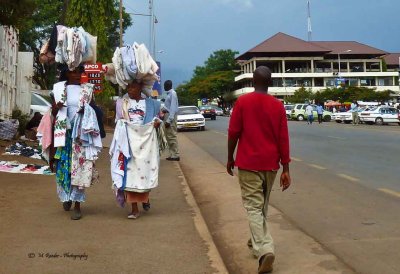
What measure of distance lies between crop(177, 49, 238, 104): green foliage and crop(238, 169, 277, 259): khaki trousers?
91671 mm

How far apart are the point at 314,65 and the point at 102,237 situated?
3549 inches

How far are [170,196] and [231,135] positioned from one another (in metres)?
3.88

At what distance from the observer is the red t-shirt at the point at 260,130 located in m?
4.55

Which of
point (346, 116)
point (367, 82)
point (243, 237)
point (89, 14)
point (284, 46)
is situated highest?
point (284, 46)

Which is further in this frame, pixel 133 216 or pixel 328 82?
pixel 328 82

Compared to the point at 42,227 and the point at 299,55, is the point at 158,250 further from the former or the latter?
the point at 299,55

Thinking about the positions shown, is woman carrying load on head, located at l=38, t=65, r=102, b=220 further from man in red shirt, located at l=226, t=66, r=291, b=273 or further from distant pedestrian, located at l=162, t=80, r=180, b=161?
distant pedestrian, located at l=162, t=80, r=180, b=161

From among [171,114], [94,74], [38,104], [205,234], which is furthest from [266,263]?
[38,104]

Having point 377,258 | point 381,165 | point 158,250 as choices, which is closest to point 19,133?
point 381,165

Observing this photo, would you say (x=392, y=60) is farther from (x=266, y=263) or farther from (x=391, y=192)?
(x=266, y=263)

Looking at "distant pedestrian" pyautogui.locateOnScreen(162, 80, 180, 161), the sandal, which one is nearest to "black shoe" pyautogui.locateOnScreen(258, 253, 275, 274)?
the sandal

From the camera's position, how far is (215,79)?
97.3 meters

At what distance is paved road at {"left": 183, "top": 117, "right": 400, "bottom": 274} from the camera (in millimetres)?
5300

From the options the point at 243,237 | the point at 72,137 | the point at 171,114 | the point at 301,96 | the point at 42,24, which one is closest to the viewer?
the point at 243,237
